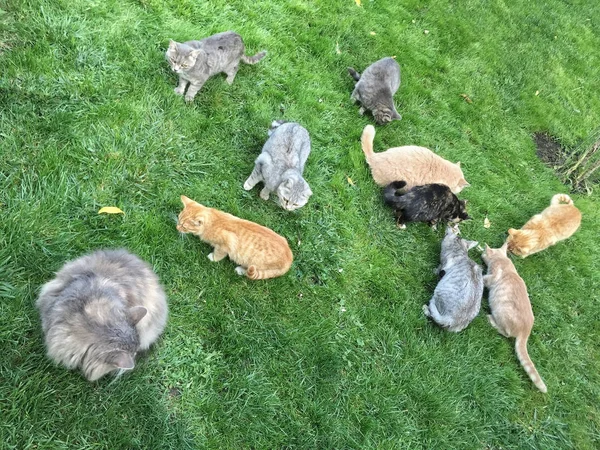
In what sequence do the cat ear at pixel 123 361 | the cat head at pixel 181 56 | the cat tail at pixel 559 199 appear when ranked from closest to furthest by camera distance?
the cat ear at pixel 123 361
the cat head at pixel 181 56
the cat tail at pixel 559 199

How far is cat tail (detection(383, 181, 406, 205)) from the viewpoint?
4.86 m

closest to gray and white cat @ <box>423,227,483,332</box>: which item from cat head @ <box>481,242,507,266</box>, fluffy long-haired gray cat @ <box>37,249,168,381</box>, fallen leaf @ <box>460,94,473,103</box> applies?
cat head @ <box>481,242,507,266</box>

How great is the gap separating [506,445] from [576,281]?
281 centimetres

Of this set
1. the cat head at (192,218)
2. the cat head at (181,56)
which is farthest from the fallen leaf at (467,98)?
the cat head at (192,218)

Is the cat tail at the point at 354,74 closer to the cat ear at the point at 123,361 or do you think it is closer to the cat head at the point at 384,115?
the cat head at the point at 384,115

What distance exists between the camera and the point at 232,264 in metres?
3.75

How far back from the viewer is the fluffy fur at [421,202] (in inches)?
188

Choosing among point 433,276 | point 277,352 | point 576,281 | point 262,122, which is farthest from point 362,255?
point 576,281

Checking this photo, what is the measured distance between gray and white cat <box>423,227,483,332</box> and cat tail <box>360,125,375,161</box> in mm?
1514

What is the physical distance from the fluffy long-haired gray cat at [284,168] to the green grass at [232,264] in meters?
0.24

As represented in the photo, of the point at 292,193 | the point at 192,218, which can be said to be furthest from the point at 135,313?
the point at 292,193

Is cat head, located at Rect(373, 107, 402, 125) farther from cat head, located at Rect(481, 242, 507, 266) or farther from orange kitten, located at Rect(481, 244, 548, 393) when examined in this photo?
orange kitten, located at Rect(481, 244, 548, 393)

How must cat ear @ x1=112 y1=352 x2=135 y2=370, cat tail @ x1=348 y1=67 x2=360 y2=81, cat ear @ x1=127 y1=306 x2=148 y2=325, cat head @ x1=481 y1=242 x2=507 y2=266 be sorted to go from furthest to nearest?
1. cat tail @ x1=348 y1=67 x2=360 y2=81
2. cat head @ x1=481 y1=242 x2=507 y2=266
3. cat ear @ x1=127 y1=306 x2=148 y2=325
4. cat ear @ x1=112 y1=352 x2=135 y2=370

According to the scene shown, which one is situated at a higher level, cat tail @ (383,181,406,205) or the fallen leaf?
the fallen leaf
